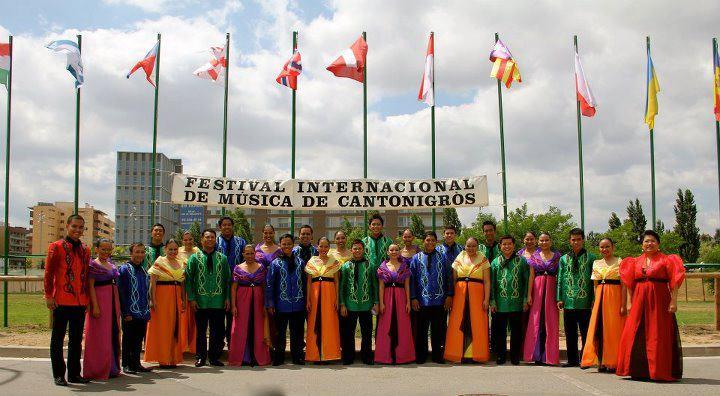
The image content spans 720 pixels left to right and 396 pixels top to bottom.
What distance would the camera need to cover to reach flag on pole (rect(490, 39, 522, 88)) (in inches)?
536

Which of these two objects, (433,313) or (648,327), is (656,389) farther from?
(433,313)

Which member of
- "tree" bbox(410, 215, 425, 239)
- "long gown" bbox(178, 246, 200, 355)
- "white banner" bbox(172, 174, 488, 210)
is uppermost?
"tree" bbox(410, 215, 425, 239)

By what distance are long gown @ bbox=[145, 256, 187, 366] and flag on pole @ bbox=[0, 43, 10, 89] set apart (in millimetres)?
7409

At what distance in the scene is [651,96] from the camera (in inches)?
580

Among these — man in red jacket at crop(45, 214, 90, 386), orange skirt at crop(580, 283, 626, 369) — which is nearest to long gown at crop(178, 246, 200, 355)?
man in red jacket at crop(45, 214, 90, 386)

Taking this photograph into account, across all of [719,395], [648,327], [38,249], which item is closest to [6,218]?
[648,327]

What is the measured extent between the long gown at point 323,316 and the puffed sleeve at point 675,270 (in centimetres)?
426

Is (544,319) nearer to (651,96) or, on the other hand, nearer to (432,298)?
(432,298)

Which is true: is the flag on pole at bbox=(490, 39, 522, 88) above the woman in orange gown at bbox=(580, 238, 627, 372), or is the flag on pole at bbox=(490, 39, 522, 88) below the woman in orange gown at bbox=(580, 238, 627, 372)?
above

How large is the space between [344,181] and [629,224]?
52832 millimetres

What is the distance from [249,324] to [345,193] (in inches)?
142

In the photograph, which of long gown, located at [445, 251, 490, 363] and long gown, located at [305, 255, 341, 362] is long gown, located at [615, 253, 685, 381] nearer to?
long gown, located at [445, 251, 490, 363]

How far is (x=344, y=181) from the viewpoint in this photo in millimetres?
12172

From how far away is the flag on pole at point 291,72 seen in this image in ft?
45.3
